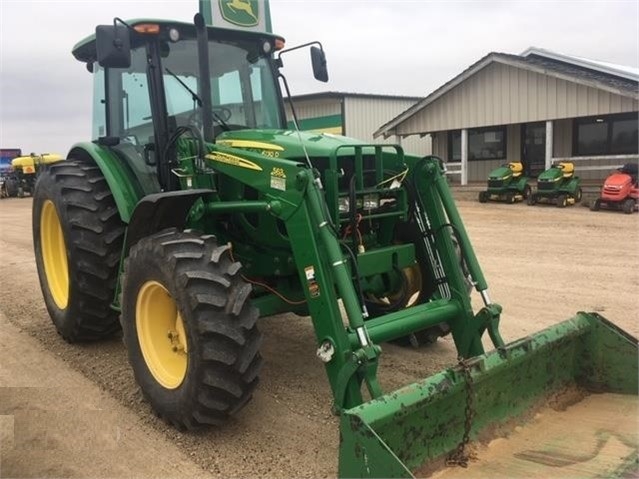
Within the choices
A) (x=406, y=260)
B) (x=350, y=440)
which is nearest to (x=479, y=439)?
(x=350, y=440)

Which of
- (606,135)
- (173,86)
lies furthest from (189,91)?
(606,135)

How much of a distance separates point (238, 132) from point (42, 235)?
2528mm

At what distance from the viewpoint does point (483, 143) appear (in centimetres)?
1927

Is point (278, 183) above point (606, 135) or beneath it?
beneath

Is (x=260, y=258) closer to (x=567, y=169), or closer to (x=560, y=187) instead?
(x=560, y=187)

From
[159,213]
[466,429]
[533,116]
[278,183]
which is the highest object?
[533,116]

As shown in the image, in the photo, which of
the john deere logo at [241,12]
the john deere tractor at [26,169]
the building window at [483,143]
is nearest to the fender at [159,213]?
the john deere logo at [241,12]

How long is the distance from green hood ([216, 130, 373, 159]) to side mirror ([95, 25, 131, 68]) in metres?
0.83

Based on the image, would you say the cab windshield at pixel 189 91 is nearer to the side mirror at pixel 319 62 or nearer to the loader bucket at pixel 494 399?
the side mirror at pixel 319 62

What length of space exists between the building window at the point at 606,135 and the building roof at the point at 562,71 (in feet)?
3.94

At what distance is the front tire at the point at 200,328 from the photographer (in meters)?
3.19

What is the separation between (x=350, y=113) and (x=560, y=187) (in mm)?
11569

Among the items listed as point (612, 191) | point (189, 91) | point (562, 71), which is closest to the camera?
point (189, 91)

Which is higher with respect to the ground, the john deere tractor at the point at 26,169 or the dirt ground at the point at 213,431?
the john deere tractor at the point at 26,169
